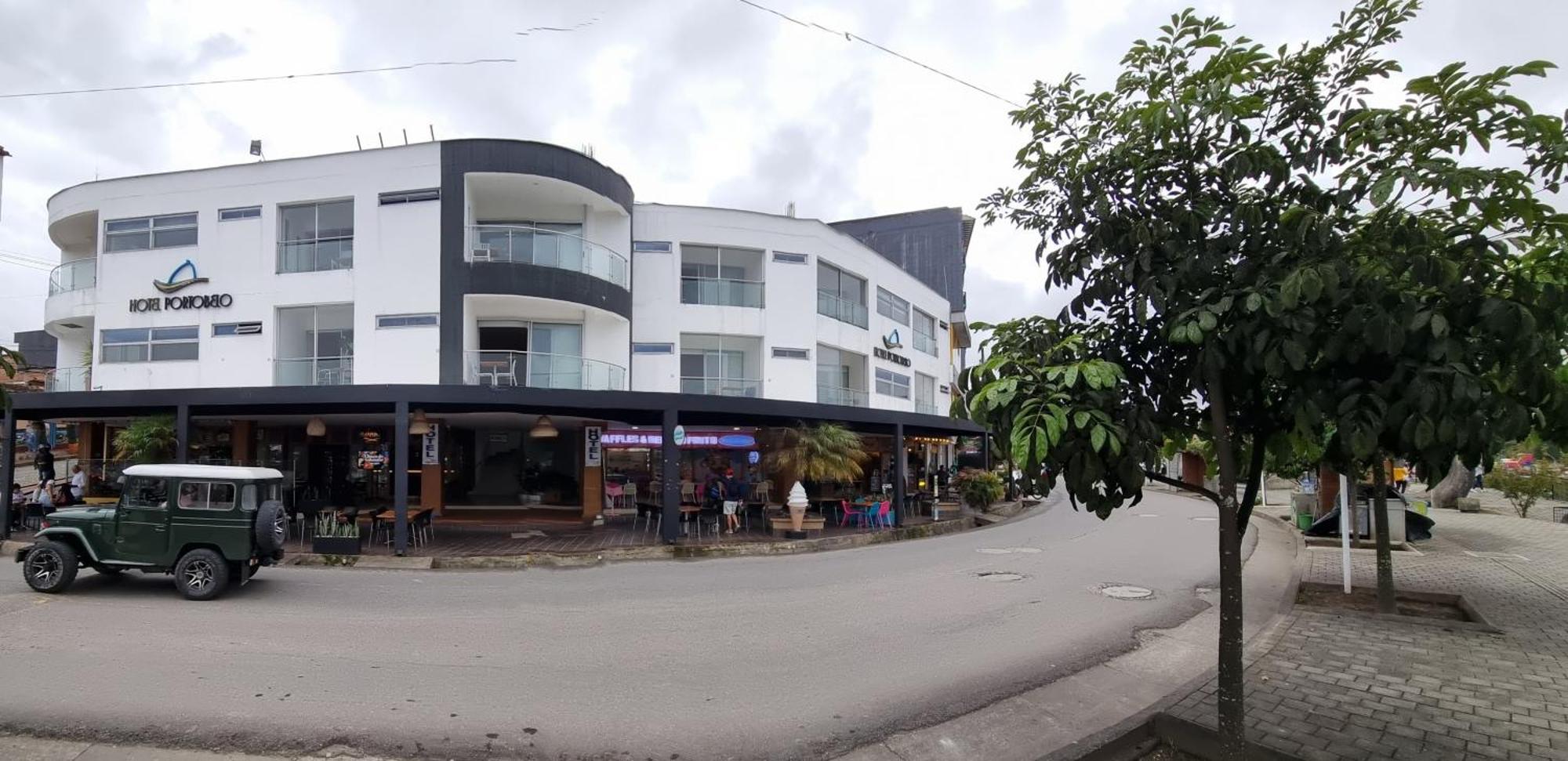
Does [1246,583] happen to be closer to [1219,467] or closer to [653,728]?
[1219,467]

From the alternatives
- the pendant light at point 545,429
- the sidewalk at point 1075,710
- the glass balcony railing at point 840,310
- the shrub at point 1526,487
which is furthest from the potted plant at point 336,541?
the shrub at point 1526,487

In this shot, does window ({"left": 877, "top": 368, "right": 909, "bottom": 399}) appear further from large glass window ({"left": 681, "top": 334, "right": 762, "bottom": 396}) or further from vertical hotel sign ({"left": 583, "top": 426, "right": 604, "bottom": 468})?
vertical hotel sign ({"left": 583, "top": 426, "right": 604, "bottom": 468})

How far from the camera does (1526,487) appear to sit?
2195cm

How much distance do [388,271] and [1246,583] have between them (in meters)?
18.9

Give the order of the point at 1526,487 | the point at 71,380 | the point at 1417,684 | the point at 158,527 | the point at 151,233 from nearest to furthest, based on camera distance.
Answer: the point at 1417,684, the point at 158,527, the point at 151,233, the point at 71,380, the point at 1526,487

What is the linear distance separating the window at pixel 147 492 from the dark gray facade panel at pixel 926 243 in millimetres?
28761

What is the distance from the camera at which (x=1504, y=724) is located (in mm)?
5336

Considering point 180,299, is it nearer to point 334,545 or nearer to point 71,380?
point 71,380

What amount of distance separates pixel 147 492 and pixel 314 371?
26.7ft

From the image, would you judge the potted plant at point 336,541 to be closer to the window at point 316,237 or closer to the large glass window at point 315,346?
the large glass window at point 315,346

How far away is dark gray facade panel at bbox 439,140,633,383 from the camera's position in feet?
57.9

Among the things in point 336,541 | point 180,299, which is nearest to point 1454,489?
point 336,541

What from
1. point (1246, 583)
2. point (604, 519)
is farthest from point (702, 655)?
point (604, 519)

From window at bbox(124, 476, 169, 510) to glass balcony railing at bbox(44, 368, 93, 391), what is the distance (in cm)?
1214
